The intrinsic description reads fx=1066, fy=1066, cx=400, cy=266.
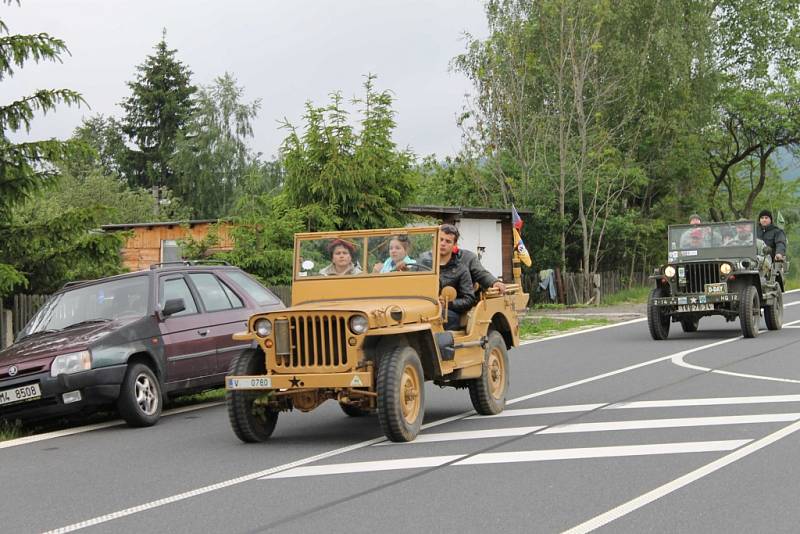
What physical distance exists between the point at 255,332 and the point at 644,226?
1299 inches

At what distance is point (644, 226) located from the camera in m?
40.3

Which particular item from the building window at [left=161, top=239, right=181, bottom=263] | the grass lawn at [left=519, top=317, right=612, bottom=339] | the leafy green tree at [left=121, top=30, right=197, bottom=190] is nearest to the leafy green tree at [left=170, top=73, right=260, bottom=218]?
the leafy green tree at [left=121, top=30, right=197, bottom=190]

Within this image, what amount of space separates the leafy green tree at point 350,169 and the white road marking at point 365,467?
537 inches

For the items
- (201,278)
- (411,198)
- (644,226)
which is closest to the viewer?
(201,278)

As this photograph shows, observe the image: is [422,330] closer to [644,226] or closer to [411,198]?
[411,198]

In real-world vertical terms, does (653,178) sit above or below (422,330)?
above

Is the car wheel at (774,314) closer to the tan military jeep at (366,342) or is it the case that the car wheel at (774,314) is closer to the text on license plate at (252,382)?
the tan military jeep at (366,342)

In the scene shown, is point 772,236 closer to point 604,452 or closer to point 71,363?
point 604,452

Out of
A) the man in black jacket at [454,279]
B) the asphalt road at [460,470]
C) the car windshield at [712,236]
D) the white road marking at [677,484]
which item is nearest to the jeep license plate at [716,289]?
the car windshield at [712,236]

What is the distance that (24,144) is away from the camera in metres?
15.1

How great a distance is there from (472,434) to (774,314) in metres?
13.0

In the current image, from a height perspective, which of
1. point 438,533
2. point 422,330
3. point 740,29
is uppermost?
point 740,29

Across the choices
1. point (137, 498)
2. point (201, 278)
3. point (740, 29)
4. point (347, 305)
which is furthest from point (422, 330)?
point (740, 29)

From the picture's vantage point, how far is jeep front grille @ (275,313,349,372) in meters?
8.81
